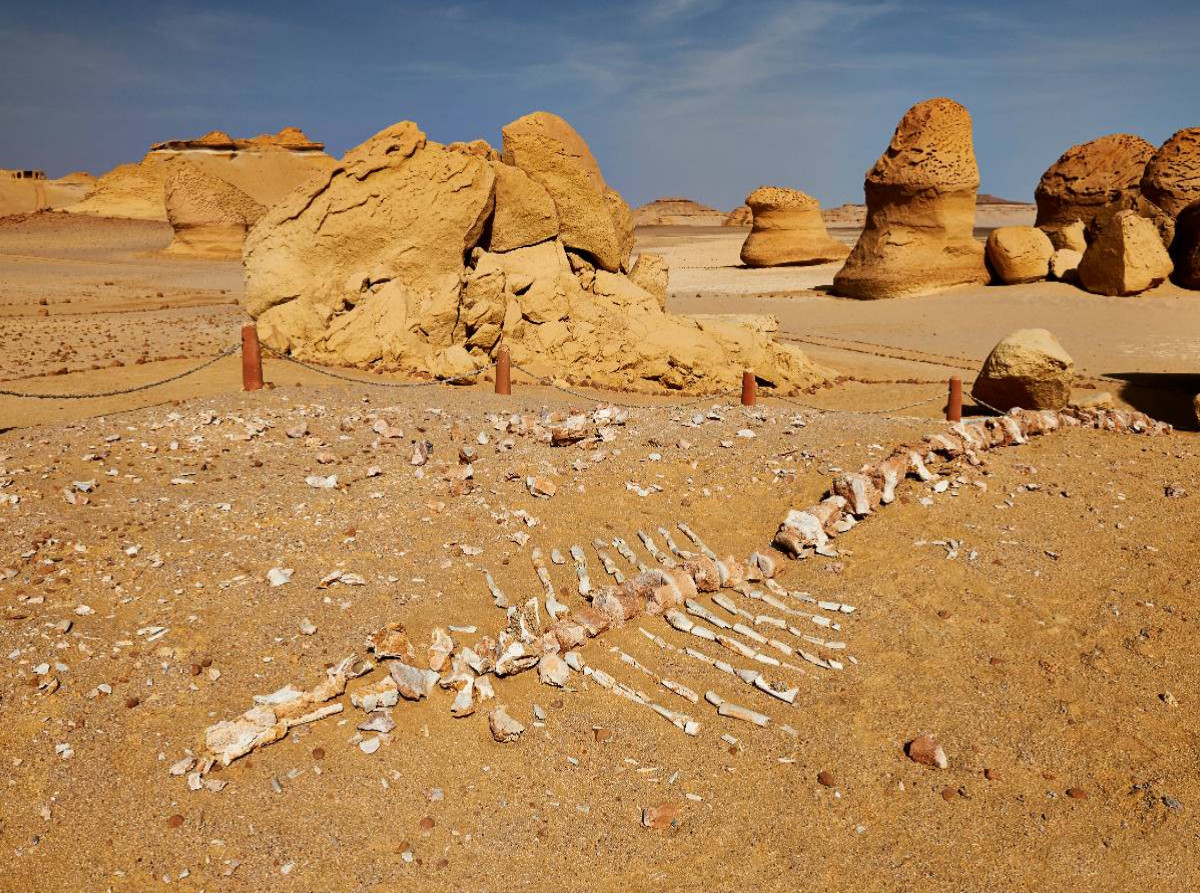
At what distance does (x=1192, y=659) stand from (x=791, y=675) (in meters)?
2.03

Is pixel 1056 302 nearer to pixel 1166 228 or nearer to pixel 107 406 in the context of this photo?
pixel 1166 228

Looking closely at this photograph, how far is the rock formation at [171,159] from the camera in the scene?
35094 mm

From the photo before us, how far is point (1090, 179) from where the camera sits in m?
23.8

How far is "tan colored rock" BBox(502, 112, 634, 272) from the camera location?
11.7 meters

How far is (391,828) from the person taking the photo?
12.2ft

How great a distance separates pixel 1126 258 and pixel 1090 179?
20.9ft

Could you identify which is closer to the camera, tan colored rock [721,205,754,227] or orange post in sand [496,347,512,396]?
orange post in sand [496,347,512,396]

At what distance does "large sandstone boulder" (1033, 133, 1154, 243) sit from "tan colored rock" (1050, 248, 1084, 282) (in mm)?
1497

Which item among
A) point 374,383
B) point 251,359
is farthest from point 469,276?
point 251,359

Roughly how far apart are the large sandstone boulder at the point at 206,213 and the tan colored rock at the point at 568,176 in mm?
18835

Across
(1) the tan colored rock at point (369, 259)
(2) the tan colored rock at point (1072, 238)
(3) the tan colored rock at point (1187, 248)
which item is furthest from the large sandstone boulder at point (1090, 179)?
(1) the tan colored rock at point (369, 259)

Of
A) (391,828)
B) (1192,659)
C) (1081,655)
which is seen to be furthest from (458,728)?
(1192,659)

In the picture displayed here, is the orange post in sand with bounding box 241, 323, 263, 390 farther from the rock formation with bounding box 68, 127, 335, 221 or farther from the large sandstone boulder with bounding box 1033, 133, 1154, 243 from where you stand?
the rock formation with bounding box 68, 127, 335, 221

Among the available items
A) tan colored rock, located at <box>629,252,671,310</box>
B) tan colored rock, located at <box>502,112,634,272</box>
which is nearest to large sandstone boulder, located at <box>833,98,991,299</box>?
tan colored rock, located at <box>629,252,671,310</box>
